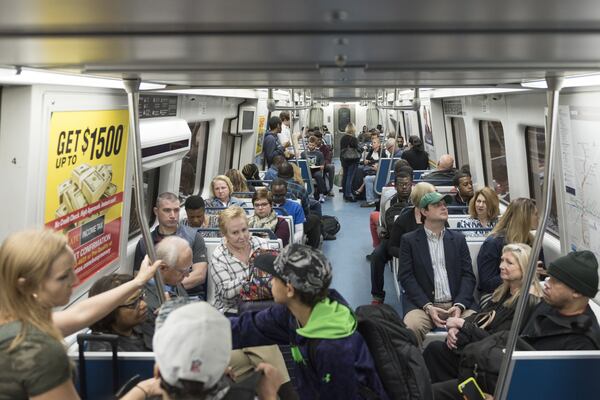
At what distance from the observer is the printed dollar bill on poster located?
354cm

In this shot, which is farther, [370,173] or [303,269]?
[370,173]

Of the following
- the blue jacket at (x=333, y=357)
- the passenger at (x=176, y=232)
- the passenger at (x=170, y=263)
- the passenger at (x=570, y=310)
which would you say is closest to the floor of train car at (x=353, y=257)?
the passenger at (x=176, y=232)

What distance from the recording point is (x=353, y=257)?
27.5 feet

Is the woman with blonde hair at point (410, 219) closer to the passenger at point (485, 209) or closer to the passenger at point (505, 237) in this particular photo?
the passenger at point (485, 209)

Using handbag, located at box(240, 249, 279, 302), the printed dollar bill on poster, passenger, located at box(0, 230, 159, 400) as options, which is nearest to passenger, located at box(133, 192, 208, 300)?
the printed dollar bill on poster

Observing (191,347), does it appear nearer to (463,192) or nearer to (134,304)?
(134,304)

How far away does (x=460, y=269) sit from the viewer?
434 cm

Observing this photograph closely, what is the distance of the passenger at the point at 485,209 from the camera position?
17.1 feet

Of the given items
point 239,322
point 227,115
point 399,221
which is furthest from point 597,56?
point 227,115

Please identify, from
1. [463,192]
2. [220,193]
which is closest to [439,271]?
[463,192]

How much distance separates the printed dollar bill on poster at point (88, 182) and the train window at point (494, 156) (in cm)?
546

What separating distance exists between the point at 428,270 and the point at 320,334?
2.53 meters

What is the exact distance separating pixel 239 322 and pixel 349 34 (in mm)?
1499

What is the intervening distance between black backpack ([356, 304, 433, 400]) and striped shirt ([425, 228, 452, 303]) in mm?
2148
